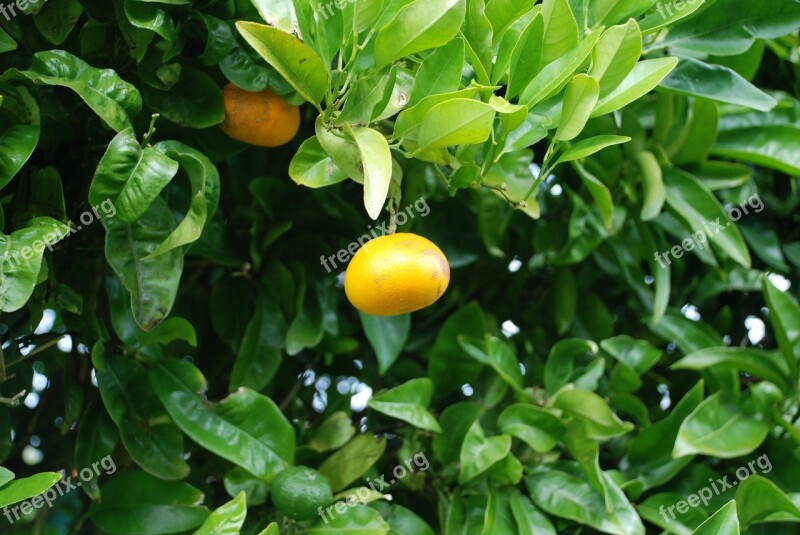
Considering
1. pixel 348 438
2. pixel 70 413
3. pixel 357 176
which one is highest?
pixel 357 176

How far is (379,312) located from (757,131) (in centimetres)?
79

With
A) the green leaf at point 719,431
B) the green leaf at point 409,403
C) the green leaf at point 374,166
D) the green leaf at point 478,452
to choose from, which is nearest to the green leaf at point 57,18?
the green leaf at point 374,166

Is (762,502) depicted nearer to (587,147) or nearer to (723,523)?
(723,523)

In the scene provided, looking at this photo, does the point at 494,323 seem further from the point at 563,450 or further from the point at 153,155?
the point at 153,155

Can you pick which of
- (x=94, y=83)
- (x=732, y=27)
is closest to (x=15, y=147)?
(x=94, y=83)

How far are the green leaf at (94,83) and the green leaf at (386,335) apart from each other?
1.56 feet

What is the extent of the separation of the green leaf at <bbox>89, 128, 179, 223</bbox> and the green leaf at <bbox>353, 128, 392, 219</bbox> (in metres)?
0.20

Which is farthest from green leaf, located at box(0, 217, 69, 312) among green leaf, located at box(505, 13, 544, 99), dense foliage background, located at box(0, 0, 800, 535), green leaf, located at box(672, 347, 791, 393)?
green leaf, located at box(672, 347, 791, 393)

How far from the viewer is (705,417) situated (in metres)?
1.20

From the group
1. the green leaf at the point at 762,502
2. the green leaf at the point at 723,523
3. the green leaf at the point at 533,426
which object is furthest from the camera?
the green leaf at the point at 533,426

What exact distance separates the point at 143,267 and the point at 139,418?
26cm

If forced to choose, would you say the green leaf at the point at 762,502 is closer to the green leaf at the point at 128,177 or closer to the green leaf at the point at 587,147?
the green leaf at the point at 587,147

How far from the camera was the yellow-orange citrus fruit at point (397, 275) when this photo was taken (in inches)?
31.7

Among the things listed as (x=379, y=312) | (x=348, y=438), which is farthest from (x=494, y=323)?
(x=379, y=312)
